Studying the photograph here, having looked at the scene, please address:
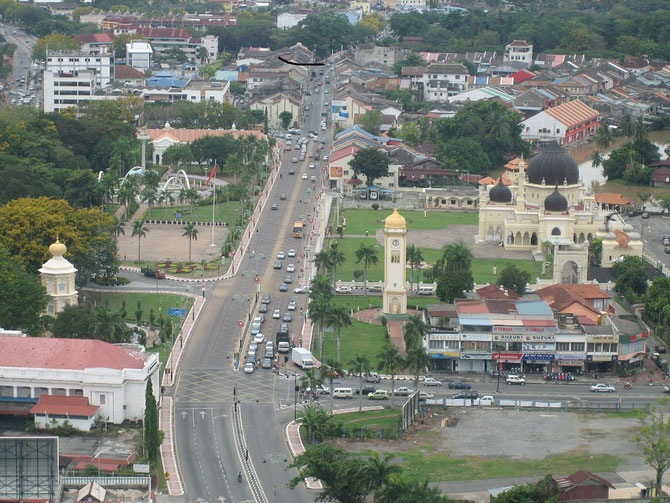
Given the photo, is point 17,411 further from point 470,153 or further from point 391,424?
point 470,153

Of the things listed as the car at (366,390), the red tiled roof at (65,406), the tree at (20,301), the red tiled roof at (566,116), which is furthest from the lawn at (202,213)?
the red tiled roof at (65,406)

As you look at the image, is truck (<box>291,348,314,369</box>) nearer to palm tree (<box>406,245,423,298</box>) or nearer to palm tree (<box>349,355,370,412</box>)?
palm tree (<box>349,355,370,412</box>)

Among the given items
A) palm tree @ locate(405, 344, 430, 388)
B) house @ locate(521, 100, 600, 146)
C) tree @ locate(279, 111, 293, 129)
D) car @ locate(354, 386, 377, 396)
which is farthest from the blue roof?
tree @ locate(279, 111, 293, 129)

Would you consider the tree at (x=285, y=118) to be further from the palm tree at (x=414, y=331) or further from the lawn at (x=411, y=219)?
the palm tree at (x=414, y=331)

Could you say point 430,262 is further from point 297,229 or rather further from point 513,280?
point 297,229

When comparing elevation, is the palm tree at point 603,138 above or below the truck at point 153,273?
above
